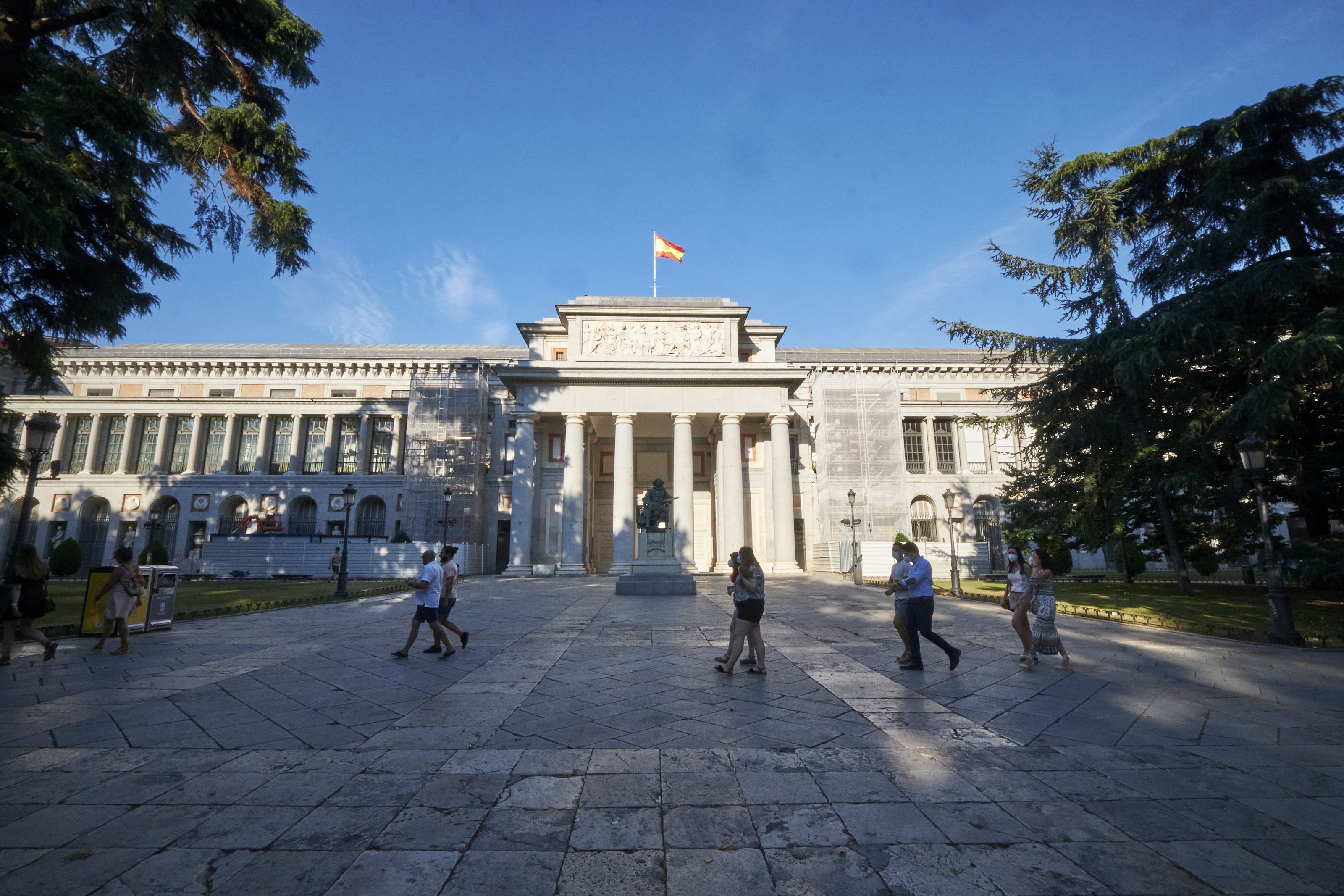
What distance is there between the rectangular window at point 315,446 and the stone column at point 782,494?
31.1 m

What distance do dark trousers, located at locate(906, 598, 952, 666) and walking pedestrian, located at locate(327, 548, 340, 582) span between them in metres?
26.3

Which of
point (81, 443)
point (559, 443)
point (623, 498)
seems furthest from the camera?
point (81, 443)

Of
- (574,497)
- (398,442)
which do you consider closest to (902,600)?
(574,497)

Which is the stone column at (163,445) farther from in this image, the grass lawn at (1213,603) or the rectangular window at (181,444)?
the grass lawn at (1213,603)

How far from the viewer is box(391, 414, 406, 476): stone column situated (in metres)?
41.1

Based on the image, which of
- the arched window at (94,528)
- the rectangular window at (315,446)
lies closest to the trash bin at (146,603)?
the rectangular window at (315,446)

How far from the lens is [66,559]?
3177 centimetres

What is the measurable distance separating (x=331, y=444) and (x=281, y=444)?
4.17 meters

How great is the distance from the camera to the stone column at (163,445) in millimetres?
41625

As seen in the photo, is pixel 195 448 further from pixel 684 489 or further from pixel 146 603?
pixel 146 603

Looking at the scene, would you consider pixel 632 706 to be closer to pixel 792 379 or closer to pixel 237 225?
pixel 237 225

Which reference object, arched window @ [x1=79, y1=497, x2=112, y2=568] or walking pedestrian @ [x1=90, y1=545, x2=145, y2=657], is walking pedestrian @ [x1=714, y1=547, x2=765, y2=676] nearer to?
walking pedestrian @ [x1=90, y1=545, x2=145, y2=657]

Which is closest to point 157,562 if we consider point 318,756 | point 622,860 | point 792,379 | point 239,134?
point 239,134

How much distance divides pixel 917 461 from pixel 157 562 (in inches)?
1800
